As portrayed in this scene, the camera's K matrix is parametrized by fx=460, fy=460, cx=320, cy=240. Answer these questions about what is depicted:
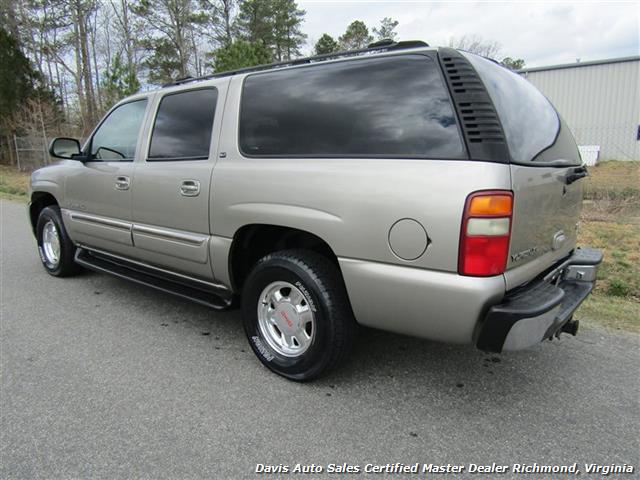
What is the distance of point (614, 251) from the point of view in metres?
5.09

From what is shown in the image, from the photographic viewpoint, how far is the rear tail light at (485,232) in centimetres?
211

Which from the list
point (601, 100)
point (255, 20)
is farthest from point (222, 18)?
point (601, 100)

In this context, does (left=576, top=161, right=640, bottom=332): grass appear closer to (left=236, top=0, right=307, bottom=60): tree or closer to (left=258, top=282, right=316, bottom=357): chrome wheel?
(left=258, top=282, right=316, bottom=357): chrome wheel

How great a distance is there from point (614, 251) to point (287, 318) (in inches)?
162

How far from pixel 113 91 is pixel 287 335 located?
678 inches

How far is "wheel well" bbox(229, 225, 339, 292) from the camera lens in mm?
2977

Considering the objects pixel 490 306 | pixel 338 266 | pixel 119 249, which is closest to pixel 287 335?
pixel 338 266

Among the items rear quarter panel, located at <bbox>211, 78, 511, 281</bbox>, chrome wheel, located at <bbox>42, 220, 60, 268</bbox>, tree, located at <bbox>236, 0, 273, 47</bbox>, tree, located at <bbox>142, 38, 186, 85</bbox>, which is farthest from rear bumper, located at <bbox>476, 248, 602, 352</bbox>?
tree, located at <bbox>142, 38, 186, 85</bbox>

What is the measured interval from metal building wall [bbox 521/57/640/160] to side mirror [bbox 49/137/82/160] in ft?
52.2

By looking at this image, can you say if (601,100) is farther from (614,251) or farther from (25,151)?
(25,151)

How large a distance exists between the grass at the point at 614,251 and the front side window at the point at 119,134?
161 inches

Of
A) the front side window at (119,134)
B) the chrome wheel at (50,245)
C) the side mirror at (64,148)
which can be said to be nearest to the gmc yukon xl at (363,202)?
the front side window at (119,134)

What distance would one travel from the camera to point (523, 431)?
239 cm

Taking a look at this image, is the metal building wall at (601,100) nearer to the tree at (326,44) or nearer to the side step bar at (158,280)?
the side step bar at (158,280)
